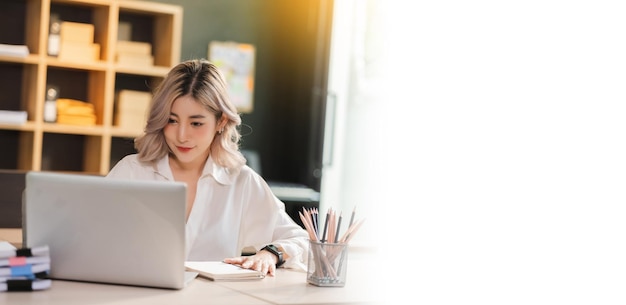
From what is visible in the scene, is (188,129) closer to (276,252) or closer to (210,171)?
(210,171)

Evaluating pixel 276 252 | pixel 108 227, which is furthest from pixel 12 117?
pixel 108 227

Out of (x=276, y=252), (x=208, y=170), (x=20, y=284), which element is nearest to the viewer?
(x=20, y=284)

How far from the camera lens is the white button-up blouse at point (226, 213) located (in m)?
2.54

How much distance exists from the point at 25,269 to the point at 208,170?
0.85 meters

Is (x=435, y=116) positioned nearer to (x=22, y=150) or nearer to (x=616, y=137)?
(x=616, y=137)

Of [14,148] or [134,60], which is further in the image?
[134,60]

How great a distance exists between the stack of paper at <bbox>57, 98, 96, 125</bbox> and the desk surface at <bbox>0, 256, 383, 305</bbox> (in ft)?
10.3

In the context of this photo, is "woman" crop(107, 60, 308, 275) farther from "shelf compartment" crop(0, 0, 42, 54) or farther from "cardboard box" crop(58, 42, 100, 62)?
"shelf compartment" crop(0, 0, 42, 54)

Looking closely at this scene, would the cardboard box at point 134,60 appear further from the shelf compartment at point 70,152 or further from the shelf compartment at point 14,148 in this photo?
the shelf compartment at point 14,148

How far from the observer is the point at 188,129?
245cm

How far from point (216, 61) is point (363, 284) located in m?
3.71

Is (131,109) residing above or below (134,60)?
below

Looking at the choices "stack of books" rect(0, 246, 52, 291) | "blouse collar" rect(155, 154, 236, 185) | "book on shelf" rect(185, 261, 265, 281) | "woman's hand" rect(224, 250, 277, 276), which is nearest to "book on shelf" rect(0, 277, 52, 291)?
"stack of books" rect(0, 246, 52, 291)

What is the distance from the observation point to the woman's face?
7.99 ft
